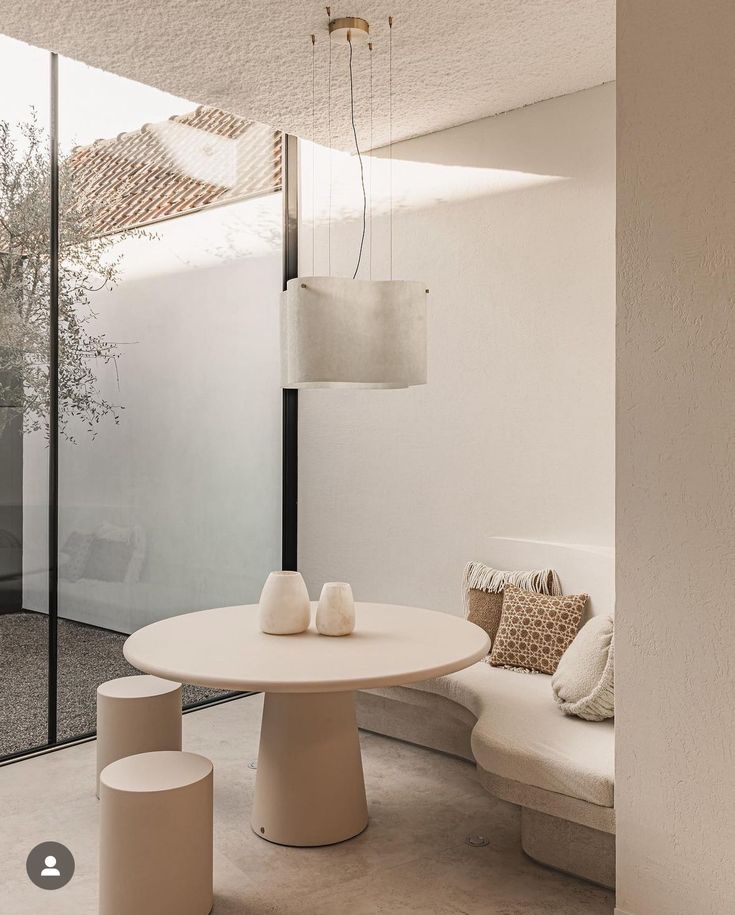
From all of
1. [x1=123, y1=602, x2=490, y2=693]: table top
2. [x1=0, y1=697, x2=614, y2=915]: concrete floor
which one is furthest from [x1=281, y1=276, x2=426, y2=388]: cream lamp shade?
[x1=0, y1=697, x2=614, y2=915]: concrete floor

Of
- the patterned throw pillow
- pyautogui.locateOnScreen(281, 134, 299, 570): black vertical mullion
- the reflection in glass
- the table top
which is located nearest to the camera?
the table top

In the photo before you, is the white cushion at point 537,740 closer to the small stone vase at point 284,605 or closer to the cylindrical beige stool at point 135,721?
the small stone vase at point 284,605

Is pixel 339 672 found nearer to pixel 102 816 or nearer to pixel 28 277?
pixel 102 816

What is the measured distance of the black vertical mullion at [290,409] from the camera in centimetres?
477

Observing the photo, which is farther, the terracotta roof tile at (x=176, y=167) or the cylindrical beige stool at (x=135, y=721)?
the terracotta roof tile at (x=176, y=167)

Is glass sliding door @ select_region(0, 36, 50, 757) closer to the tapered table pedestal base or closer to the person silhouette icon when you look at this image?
the person silhouette icon

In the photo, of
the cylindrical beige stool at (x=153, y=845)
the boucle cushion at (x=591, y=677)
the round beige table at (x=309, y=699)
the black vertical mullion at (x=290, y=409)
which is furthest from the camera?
the black vertical mullion at (x=290, y=409)

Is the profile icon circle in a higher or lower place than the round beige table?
lower

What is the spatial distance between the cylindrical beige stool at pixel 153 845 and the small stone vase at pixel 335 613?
0.70 metres

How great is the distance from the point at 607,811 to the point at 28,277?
297 cm

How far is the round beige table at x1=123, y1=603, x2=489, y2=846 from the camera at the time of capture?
2598 mm

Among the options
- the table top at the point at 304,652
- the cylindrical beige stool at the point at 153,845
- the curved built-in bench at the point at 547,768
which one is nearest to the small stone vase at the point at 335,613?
the table top at the point at 304,652

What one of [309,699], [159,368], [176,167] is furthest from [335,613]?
[176,167]

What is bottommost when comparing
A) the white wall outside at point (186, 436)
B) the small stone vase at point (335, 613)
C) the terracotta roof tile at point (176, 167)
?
the small stone vase at point (335, 613)
